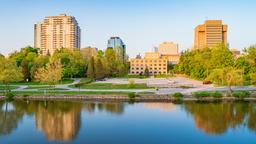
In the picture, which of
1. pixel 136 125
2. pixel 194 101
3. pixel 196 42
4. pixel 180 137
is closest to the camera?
pixel 180 137

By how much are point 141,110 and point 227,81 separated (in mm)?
16588

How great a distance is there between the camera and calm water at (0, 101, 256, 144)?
19708 millimetres

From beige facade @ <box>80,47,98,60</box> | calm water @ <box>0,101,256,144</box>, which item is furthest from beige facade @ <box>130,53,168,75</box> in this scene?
calm water @ <box>0,101,256,144</box>

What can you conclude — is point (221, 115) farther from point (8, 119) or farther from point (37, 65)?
point (37, 65)

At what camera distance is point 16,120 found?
84.9 ft

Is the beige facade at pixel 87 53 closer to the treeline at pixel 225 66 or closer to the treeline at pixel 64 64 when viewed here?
the treeline at pixel 64 64

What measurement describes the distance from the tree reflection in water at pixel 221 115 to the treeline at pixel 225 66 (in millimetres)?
7928

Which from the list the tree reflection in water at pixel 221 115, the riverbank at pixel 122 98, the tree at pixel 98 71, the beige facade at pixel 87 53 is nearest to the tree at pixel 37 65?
the tree at pixel 98 71

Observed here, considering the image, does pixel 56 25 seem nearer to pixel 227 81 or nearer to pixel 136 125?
pixel 227 81

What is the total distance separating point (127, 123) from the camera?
2445 cm

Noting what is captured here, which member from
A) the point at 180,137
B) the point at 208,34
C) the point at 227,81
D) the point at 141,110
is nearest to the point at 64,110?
the point at 141,110

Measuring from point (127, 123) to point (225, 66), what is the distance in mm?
40810

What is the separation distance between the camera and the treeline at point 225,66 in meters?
41.6

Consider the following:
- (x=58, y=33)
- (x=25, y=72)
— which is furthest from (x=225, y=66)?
(x=58, y=33)
